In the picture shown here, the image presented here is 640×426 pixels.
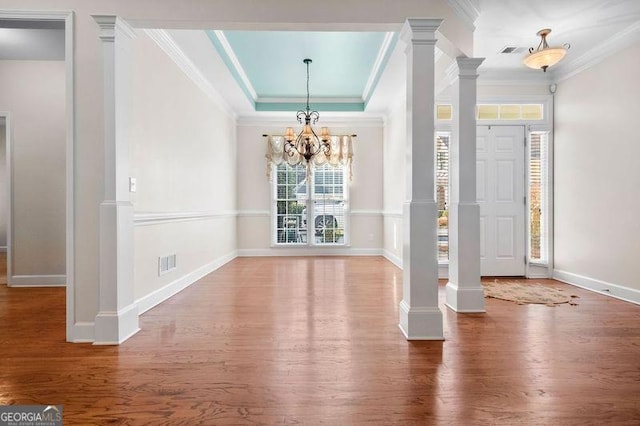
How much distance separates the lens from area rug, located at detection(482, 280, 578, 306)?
12.3 ft

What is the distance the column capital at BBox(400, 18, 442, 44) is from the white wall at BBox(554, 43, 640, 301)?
8.82 ft

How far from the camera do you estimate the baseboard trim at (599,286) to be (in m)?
3.70

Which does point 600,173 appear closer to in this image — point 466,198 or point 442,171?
point 442,171

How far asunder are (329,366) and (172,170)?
3014mm

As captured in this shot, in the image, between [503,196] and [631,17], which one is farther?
[503,196]

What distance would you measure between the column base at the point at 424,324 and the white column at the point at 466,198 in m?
0.85

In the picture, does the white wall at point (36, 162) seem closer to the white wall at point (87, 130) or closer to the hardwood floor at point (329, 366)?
the hardwood floor at point (329, 366)

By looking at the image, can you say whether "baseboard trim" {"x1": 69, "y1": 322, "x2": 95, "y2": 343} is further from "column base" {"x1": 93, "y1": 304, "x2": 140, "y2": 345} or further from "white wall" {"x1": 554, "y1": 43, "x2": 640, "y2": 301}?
"white wall" {"x1": 554, "y1": 43, "x2": 640, "y2": 301}

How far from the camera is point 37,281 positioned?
4.62 metres

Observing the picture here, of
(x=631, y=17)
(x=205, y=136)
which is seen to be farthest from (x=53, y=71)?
(x=631, y=17)

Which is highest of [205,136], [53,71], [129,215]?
[53,71]

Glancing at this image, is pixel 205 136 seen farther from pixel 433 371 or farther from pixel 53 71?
pixel 433 371

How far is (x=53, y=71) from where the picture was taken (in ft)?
15.3

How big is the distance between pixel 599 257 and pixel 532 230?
983 millimetres
